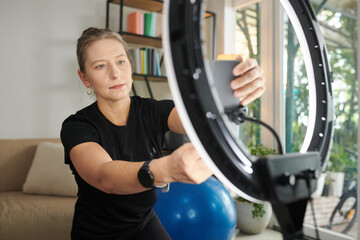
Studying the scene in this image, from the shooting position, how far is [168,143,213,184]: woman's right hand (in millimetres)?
530

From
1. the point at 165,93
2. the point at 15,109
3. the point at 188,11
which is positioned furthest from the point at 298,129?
the point at 188,11

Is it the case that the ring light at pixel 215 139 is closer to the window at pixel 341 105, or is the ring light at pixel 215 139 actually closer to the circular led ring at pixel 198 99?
the circular led ring at pixel 198 99

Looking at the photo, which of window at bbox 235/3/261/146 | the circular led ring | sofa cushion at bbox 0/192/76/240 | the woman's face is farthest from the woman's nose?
window at bbox 235/3/261/146

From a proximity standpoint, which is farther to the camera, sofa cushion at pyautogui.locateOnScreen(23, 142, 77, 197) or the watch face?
sofa cushion at pyautogui.locateOnScreen(23, 142, 77, 197)

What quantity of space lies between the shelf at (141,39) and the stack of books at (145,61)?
129mm

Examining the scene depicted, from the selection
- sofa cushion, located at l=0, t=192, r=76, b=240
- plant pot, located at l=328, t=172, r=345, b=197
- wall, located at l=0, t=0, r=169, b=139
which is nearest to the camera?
sofa cushion, located at l=0, t=192, r=76, b=240

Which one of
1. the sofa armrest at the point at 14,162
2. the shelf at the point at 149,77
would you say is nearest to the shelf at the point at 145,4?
the shelf at the point at 149,77

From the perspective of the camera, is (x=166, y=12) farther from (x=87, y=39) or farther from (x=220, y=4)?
(x=220, y=4)

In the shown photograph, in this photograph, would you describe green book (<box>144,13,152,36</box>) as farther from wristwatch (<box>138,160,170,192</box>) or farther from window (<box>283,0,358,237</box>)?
wristwatch (<box>138,160,170,192</box>)

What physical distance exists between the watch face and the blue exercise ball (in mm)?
1287

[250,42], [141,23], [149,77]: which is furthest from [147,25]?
[250,42]

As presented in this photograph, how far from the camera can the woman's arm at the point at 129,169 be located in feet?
1.76

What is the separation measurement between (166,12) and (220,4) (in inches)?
141

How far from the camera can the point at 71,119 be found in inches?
40.1
